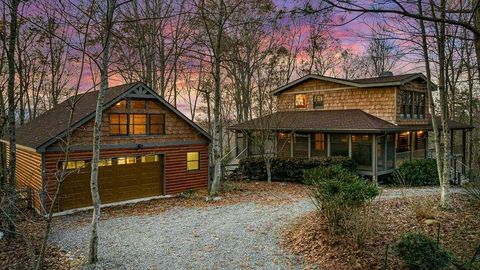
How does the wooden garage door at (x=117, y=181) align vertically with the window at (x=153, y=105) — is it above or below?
below

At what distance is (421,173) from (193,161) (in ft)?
41.6

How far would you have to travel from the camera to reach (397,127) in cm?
1905

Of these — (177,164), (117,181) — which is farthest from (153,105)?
(117,181)

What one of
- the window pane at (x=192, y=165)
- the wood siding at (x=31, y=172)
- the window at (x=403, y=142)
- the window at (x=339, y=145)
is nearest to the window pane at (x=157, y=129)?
the window pane at (x=192, y=165)

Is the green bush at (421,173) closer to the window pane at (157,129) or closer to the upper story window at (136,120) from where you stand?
the window pane at (157,129)

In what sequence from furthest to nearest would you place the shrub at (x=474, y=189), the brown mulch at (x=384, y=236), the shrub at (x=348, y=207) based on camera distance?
the shrub at (x=348, y=207) → the brown mulch at (x=384, y=236) → the shrub at (x=474, y=189)

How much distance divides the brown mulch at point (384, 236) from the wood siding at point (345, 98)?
36.3 ft

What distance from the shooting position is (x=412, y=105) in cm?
2136

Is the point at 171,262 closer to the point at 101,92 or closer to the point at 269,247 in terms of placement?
the point at 269,247

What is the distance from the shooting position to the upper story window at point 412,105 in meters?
20.6

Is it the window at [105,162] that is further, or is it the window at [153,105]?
the window at [153,105]

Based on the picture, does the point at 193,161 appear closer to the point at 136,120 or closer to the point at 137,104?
the point at 136,120

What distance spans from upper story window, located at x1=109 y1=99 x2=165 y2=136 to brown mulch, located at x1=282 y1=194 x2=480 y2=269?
8.76m

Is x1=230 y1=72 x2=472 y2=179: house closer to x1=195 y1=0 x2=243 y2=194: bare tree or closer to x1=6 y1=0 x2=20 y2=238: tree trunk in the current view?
x1=195 y1=0 x2=243 y2=194: bare tree
